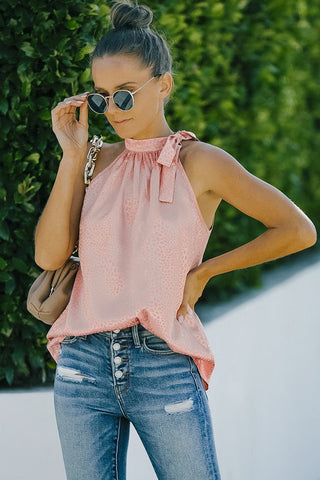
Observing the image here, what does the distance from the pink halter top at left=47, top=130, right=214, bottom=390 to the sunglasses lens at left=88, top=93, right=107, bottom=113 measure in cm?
17

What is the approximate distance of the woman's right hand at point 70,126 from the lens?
2.53 metres

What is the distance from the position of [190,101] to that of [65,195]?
106 inches

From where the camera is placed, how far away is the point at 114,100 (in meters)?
2.39

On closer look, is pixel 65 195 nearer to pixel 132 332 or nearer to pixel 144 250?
pixel 144 250

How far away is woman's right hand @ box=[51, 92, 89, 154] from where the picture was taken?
99.4 inches

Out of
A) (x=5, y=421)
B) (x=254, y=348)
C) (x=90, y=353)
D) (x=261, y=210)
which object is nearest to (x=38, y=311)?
(x=90, y=353)

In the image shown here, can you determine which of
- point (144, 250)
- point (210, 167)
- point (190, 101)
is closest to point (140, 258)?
point (144, 250)

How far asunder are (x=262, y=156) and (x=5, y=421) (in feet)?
11.9

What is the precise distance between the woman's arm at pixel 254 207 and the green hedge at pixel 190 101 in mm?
710

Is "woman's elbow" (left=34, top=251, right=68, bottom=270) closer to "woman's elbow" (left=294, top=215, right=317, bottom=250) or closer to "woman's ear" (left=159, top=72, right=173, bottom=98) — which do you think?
"woman's ear" (left=159, top=72, right=173, bottom=98)

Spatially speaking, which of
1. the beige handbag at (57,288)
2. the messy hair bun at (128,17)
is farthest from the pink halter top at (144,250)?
the messy hair bun at (128,17)

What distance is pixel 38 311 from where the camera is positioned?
2.63 metres

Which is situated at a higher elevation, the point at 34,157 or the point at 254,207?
the point at 34,157

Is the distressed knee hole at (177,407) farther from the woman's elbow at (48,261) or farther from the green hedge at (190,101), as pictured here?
the green hedge at (190,101)
